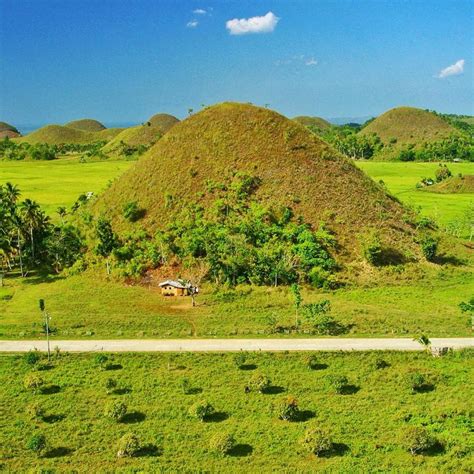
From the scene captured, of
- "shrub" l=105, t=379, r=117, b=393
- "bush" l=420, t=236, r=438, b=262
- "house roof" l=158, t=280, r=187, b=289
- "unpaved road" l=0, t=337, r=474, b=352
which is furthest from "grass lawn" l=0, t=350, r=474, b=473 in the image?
"bush" l=420, t=236, r=438, b=262

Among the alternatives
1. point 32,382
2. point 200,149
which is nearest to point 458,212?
point 200,149

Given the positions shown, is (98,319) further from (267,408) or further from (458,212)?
(458,212)

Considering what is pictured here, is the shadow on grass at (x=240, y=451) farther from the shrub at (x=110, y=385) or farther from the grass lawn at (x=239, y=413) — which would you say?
the shrub at (x=110, y=385)

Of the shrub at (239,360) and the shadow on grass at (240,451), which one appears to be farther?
the shrub at (239,360)

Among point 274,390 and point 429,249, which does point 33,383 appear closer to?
point 274,390

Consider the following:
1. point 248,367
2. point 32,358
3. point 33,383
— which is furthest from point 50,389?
point 248,367

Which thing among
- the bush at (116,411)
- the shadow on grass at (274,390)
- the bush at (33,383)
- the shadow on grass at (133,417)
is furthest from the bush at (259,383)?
the bush at (33,383)
